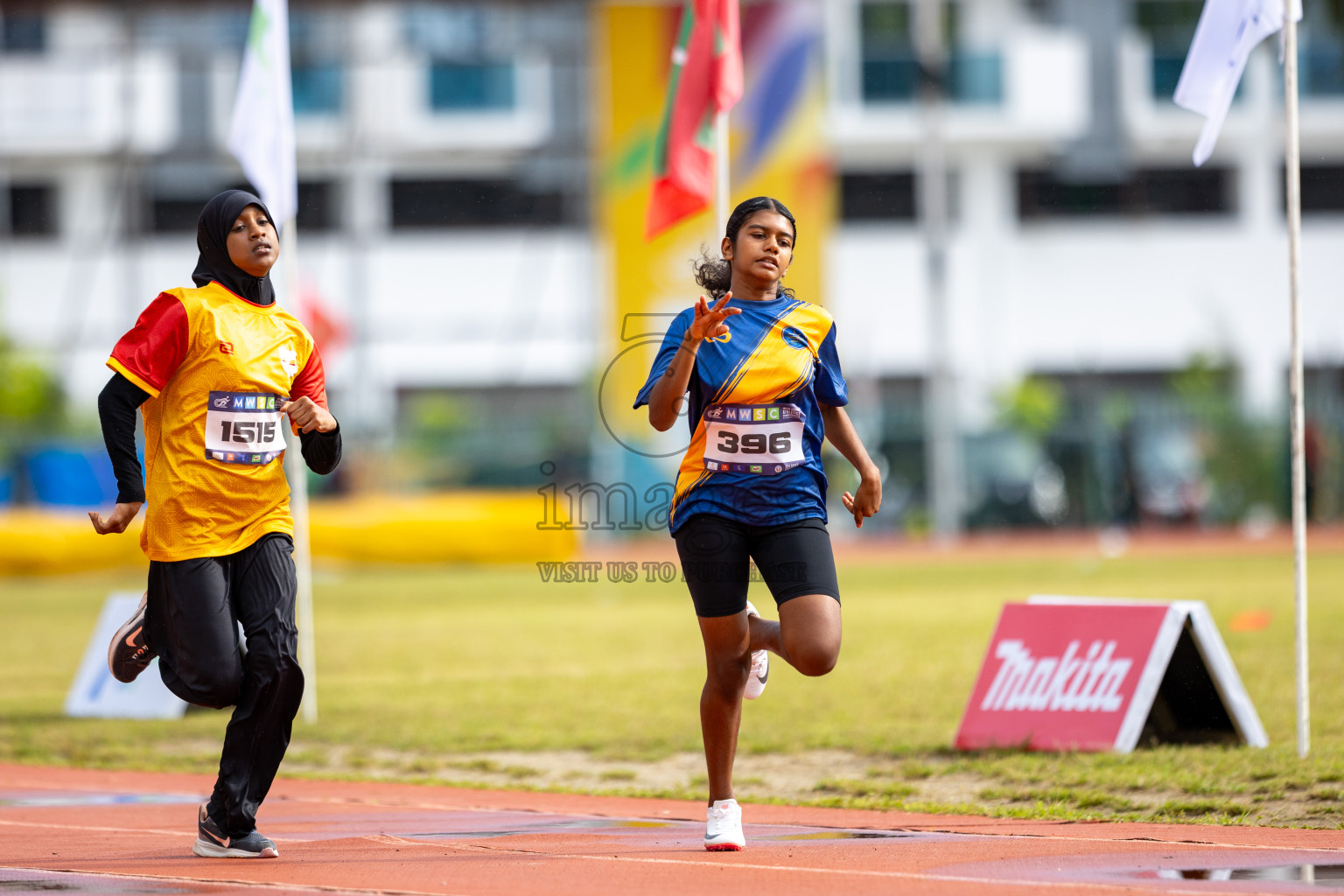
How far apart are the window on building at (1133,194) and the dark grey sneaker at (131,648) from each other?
3756cm

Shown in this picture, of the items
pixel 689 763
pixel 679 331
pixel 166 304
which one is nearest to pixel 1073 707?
pixel 689 763

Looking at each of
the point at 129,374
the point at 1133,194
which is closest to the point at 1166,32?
the point at 1133,194

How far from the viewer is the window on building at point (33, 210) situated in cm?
4019

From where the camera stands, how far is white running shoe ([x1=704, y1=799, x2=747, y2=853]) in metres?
6.07

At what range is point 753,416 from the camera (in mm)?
6043

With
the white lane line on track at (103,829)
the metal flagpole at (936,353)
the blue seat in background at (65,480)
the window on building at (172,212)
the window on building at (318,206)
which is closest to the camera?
the white lane line on track at (103,829)

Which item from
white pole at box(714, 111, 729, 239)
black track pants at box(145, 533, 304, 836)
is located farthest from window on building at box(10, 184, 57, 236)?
black track pants at box(145, 533, 304, 836)

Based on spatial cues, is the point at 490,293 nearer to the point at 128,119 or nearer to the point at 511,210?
the point at 511,210

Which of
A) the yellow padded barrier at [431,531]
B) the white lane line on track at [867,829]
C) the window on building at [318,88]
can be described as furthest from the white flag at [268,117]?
the window on building at [318,88]

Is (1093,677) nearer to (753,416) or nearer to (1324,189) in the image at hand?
(753,416)

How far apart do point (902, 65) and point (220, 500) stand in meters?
36.2

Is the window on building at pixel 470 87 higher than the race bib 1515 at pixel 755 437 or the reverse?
higher

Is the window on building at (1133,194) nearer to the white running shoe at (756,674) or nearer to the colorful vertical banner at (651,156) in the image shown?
the colorful vertical banner at (651,156)

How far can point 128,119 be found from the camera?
125 feet
